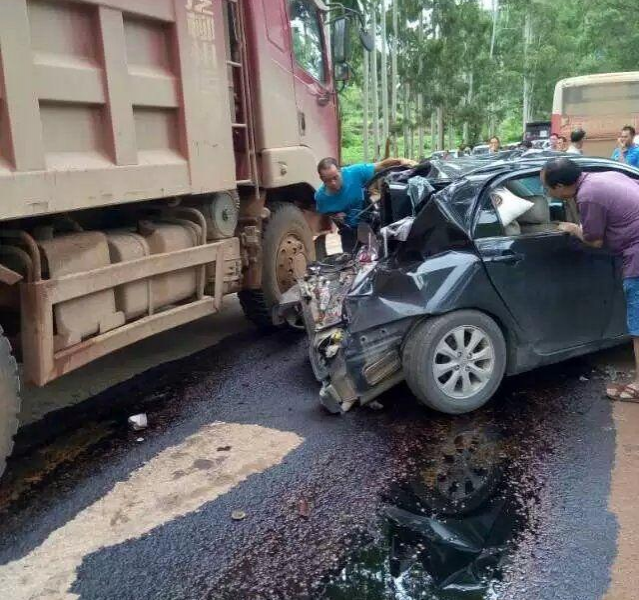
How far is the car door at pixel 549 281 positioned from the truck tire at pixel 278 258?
2388 millimetres

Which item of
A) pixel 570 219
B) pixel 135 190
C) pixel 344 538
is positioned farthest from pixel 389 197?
pixel 344 538

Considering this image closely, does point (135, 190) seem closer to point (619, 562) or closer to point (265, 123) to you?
point (265, 123)

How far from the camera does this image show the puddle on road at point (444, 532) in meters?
2.69

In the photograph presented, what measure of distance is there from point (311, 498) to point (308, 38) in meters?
4.80

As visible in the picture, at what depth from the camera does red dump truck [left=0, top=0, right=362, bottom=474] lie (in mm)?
3555

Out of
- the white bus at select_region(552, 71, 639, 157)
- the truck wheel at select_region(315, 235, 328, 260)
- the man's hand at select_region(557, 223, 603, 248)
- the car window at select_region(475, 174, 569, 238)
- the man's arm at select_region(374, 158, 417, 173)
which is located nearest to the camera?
the man's hand at select_region(557, 223, 603, 248)

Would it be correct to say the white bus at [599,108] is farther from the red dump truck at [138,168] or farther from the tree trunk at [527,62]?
the tree trunk at [527,62]

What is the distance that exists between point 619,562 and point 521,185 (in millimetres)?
2598

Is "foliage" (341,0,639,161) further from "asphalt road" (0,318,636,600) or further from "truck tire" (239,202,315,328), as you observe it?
"asphalt road" (0,318,636,600)

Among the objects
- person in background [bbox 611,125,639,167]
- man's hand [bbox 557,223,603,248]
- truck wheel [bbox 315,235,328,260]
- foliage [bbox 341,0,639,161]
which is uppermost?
foliage [bbox 341,0,639,161]

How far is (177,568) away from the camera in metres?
2.88

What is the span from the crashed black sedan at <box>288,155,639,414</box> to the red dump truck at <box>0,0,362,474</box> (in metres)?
1.27

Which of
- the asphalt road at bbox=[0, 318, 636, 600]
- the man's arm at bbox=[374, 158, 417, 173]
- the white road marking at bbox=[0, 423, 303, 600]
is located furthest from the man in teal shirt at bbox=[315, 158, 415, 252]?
the white road marking at bbox=[0, 423, 303, 600]

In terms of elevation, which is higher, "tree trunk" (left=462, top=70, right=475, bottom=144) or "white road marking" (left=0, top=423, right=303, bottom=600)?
"tree trunk" (left=462, top=70, right=475, bottom=144)
